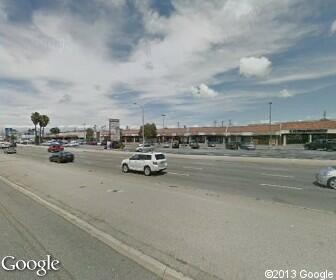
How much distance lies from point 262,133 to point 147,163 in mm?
59395

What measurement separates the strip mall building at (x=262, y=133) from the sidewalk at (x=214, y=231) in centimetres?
6095

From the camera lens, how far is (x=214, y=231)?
5.74 meters

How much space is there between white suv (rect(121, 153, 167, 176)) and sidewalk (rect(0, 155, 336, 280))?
26.1 ft

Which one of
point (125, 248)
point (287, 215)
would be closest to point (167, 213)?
point (125, 248)

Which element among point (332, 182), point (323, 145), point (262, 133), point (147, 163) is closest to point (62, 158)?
point (147, 163)

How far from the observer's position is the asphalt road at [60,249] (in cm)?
427

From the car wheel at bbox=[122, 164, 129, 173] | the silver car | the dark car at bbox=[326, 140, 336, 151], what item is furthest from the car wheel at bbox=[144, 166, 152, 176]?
the dark car at bbox=[326, 140, 336, 151]

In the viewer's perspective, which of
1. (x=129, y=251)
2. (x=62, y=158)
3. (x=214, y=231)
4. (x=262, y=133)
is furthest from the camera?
(x=262, y=133)

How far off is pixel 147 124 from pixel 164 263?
8971cm

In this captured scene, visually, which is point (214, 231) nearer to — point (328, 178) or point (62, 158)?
point (328, 178)

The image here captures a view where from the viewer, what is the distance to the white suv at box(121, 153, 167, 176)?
699 inches

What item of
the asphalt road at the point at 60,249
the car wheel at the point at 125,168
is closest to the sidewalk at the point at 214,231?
the asphalt road at the point at 60,249

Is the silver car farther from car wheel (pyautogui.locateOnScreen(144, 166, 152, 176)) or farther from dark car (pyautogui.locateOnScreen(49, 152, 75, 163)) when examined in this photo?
dark car (pyautogui.locateOnScreen(49, 152, 75, 163))

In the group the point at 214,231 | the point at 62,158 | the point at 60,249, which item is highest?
the point at 214,231
